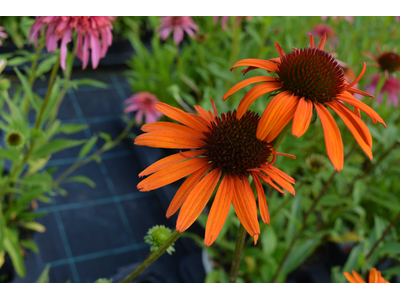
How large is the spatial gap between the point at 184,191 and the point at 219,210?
0.14ft

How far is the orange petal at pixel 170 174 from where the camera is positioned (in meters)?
0.35

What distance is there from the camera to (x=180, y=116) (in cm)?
40

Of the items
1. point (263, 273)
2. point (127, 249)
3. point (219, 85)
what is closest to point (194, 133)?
point (263, 273)

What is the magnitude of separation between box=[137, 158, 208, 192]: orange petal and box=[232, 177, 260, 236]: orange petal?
0.05m

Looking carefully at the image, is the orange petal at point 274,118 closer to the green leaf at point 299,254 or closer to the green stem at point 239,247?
the green stem at point 239,247

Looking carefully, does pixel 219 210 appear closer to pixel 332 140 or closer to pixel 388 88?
pixel 332 140

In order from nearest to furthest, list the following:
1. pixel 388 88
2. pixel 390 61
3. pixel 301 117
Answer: pixel 301 117, pixel 390 61, pixel 388 88

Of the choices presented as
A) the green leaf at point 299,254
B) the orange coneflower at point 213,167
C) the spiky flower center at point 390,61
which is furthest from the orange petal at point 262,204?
the spiky flower center at point 390,61

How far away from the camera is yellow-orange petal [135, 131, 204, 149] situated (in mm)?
366

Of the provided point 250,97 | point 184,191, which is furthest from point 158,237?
point 250,97

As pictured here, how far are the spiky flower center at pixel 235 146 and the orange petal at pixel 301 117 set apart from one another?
0.23 feet

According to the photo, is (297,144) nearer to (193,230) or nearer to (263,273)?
(263,273)

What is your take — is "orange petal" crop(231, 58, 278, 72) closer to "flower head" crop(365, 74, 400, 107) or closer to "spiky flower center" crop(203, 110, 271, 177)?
"spiky flower center" crop(203, 110, 271, 177)
